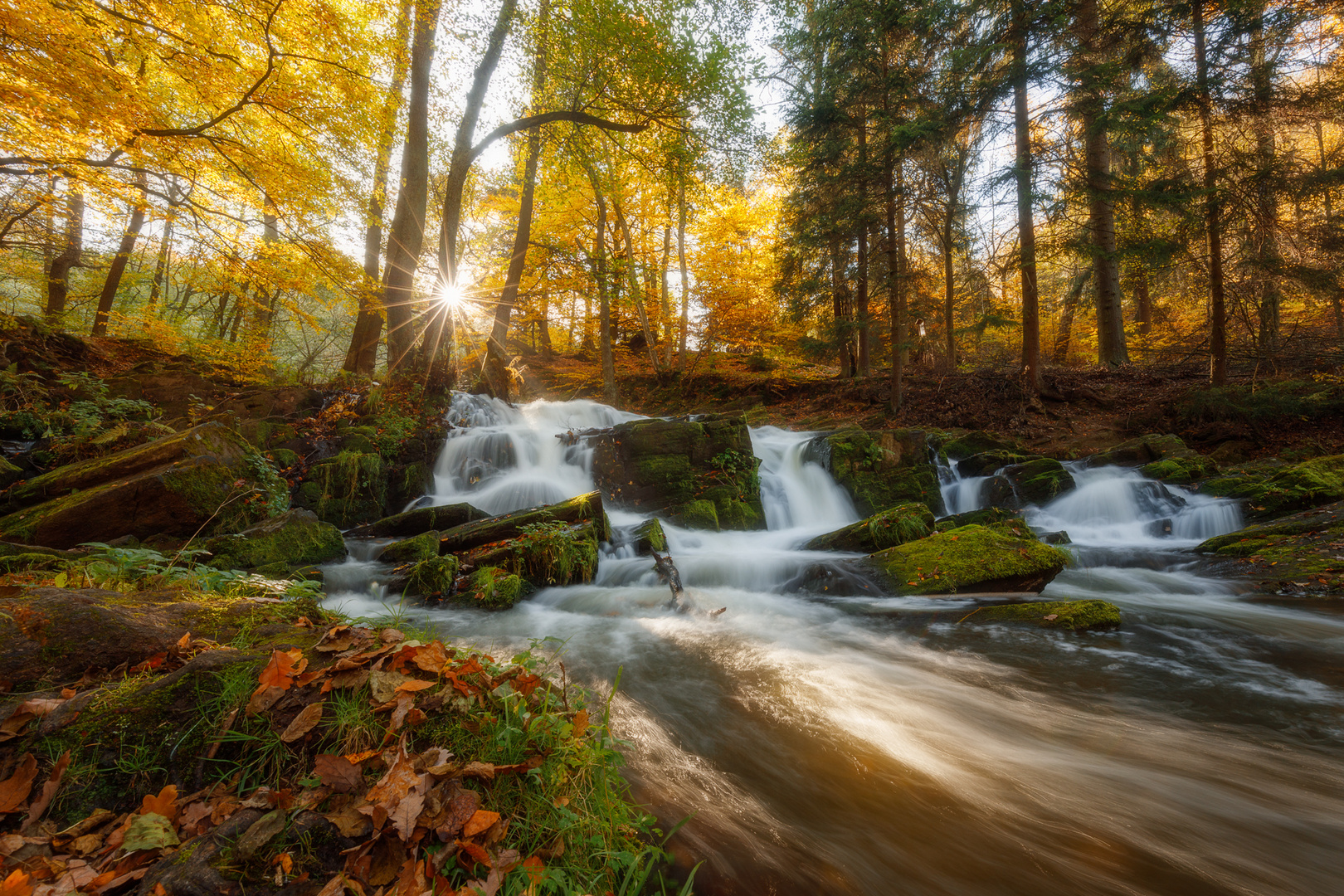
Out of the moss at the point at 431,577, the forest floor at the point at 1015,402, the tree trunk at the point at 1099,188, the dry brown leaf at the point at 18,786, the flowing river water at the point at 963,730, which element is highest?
the tree trunk at the point at 1099,188

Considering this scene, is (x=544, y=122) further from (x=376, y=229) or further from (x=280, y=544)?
(x=280, y=544)

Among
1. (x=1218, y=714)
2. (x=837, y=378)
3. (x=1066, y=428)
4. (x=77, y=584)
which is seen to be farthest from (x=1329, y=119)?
(x=77, y=584)

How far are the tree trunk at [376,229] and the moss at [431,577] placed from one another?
17.2 feet

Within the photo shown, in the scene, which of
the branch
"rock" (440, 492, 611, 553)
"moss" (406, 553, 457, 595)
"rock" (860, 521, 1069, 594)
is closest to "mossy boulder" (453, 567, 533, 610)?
"moss" (406, 553, 457, 595)

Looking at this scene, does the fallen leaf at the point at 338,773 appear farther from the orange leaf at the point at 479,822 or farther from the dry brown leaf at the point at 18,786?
the dry brown leaf at the point at 18,786

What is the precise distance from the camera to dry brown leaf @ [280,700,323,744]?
1.49 metres

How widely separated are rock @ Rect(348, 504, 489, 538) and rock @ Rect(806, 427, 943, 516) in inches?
262

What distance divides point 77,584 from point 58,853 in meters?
2.06

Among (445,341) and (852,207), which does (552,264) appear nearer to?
(445,341)

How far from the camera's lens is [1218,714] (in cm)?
321

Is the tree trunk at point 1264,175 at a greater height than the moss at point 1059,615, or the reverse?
the tree trunk at point 1264,175

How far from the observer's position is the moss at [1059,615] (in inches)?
174

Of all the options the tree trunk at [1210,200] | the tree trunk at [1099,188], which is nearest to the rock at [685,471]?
the tree trunk at [1099,188]

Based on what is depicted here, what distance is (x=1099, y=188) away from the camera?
394 inches
